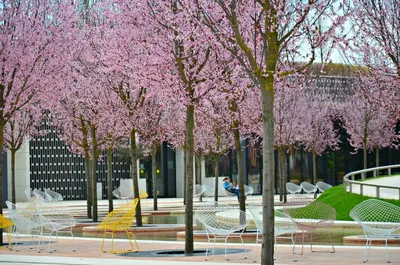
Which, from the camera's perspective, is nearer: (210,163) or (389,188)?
(389,188)

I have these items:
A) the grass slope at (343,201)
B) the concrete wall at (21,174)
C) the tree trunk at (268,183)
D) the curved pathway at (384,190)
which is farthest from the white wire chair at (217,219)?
the concrete wall at (21,174)

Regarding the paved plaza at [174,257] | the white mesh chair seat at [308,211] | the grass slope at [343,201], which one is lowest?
the paved plaza at [174,257]

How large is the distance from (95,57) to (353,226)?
7752mm

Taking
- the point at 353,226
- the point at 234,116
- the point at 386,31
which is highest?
the point at 386,31

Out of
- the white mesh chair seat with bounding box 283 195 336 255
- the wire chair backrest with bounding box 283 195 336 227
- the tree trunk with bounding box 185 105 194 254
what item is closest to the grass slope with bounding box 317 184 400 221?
the white mesh chair seat with bounding box 283 195 336 255

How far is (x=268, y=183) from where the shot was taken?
30.5ft

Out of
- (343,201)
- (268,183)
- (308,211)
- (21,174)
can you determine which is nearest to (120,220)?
(308,211)

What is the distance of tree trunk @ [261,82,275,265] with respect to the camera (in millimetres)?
9234

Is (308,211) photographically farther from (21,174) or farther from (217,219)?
(21,174)

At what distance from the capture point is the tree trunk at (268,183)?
9.23 metres

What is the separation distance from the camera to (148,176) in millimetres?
46750

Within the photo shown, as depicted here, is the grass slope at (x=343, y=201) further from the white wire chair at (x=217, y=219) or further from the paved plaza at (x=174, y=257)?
the white wire chair at (x=217, y=219)

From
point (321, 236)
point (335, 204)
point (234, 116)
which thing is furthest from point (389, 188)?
point (234, 116)

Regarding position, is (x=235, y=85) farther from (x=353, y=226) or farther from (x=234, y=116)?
(x=353, y=226)
